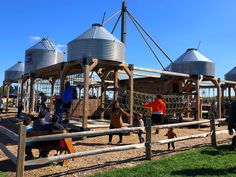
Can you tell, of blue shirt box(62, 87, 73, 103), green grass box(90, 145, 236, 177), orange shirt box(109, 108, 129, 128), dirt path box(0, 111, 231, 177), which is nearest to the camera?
green grass box(90, 145, 236, 177)

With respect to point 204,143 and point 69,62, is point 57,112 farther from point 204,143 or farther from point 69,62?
point 204,143

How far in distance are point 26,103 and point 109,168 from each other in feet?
60.9

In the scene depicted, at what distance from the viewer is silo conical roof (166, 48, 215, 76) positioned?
1778 centimetres

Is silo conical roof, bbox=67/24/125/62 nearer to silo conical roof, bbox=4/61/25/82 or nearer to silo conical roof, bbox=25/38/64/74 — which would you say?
silo conical roof, bbox=25/38/64/74

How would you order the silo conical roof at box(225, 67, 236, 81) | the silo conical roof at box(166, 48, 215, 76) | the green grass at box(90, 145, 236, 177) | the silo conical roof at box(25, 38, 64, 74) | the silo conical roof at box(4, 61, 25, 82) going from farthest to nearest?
the silo conical roof at box(4, 61, 25, 82) → the silo conical roof at box(225, 67, 236, 81) → the silo conical roof at box(25, 38, 64, 74) → the silo conical roof at box(166, 48, 215, 76) → the green grass at box(90, 145, 236, 177)

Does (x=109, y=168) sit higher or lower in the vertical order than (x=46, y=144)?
lower

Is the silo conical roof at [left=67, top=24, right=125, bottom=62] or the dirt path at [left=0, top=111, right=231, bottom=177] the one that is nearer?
the dirt path at [left=0, top=111, right=231, bottom=177]

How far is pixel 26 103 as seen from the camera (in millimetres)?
24203

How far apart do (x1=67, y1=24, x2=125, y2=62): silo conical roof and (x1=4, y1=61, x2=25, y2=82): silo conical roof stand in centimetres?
1526

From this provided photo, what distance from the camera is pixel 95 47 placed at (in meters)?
12.2

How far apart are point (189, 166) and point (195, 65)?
11683 millimetres

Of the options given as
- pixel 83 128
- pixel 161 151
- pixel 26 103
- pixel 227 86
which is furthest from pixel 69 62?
pixel 227 86

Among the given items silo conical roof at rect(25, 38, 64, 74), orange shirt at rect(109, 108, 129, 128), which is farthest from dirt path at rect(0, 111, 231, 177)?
silo conical roof at rect(25, 38, 64, 74)

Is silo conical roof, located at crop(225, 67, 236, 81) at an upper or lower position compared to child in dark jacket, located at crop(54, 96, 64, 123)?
upper
